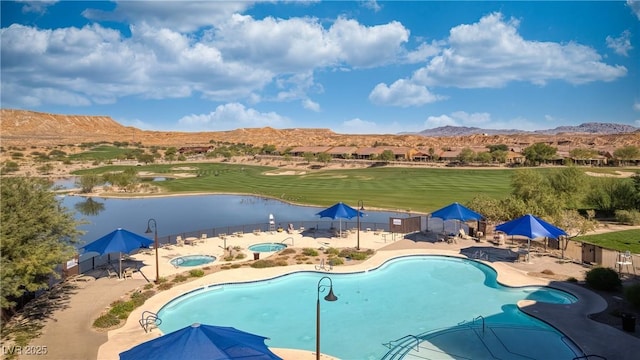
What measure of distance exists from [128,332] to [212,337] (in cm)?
A: 721

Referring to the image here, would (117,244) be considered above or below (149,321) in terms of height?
above

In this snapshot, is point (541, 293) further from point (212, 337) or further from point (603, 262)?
point (212, 337)

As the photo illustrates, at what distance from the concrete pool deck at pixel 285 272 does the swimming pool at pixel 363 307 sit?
620 millimetres

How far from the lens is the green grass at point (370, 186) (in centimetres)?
4881

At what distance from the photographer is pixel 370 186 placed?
2450 inches

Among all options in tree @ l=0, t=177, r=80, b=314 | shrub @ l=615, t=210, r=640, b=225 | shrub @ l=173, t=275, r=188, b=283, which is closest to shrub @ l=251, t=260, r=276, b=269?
shrub @ l=173, t=275, r=188, b=283

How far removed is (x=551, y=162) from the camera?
96.8m

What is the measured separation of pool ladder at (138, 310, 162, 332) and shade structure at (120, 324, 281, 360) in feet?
20.5

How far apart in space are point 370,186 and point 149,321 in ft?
156

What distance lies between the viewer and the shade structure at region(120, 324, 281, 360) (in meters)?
10.1

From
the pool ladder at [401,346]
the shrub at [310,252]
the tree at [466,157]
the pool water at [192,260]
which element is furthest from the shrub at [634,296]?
the tree at [466,157]

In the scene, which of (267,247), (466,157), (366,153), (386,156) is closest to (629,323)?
(267,247)

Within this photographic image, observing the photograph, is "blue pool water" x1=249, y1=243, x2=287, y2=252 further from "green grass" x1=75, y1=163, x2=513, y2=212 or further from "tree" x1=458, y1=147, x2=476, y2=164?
"tree" x1=458, y1=147, x2=476, y2=164

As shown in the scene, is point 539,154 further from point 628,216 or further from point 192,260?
point 192,260
